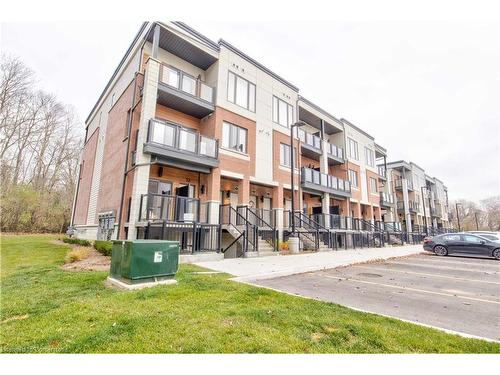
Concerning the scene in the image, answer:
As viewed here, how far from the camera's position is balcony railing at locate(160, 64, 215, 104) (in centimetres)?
1415

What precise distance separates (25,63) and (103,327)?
114 ft

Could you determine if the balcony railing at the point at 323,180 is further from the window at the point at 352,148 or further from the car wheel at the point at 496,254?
the car wheel at the point at 496,254

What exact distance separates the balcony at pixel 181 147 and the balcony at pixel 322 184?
876 centimetres

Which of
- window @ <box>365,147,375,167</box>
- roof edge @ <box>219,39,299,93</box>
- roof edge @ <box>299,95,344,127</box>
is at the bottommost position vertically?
window @ <box>365,147,375,167</box>

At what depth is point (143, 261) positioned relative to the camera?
646 cm

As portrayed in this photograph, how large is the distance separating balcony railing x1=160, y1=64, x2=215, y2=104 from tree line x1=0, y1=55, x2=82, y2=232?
23292mm

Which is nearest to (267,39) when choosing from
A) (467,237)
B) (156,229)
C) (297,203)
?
(156,229)

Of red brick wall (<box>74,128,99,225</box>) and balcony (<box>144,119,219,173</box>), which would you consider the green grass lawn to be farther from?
red brick wall (<box>74,128,99,225</box>)

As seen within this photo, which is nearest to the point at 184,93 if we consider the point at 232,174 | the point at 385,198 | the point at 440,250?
the point at 232,174

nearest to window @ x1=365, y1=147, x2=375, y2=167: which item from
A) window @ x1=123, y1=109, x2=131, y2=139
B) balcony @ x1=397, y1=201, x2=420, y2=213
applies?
balcony @ x1=397, y1=201, x2=420, y2=213

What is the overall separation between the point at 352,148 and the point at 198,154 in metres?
20.8

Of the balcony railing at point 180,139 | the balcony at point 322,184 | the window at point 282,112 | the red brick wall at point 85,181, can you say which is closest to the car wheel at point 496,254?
the balcony at point 322,184

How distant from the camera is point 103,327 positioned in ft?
12.5

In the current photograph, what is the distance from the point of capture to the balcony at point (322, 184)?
2091 centimetres
